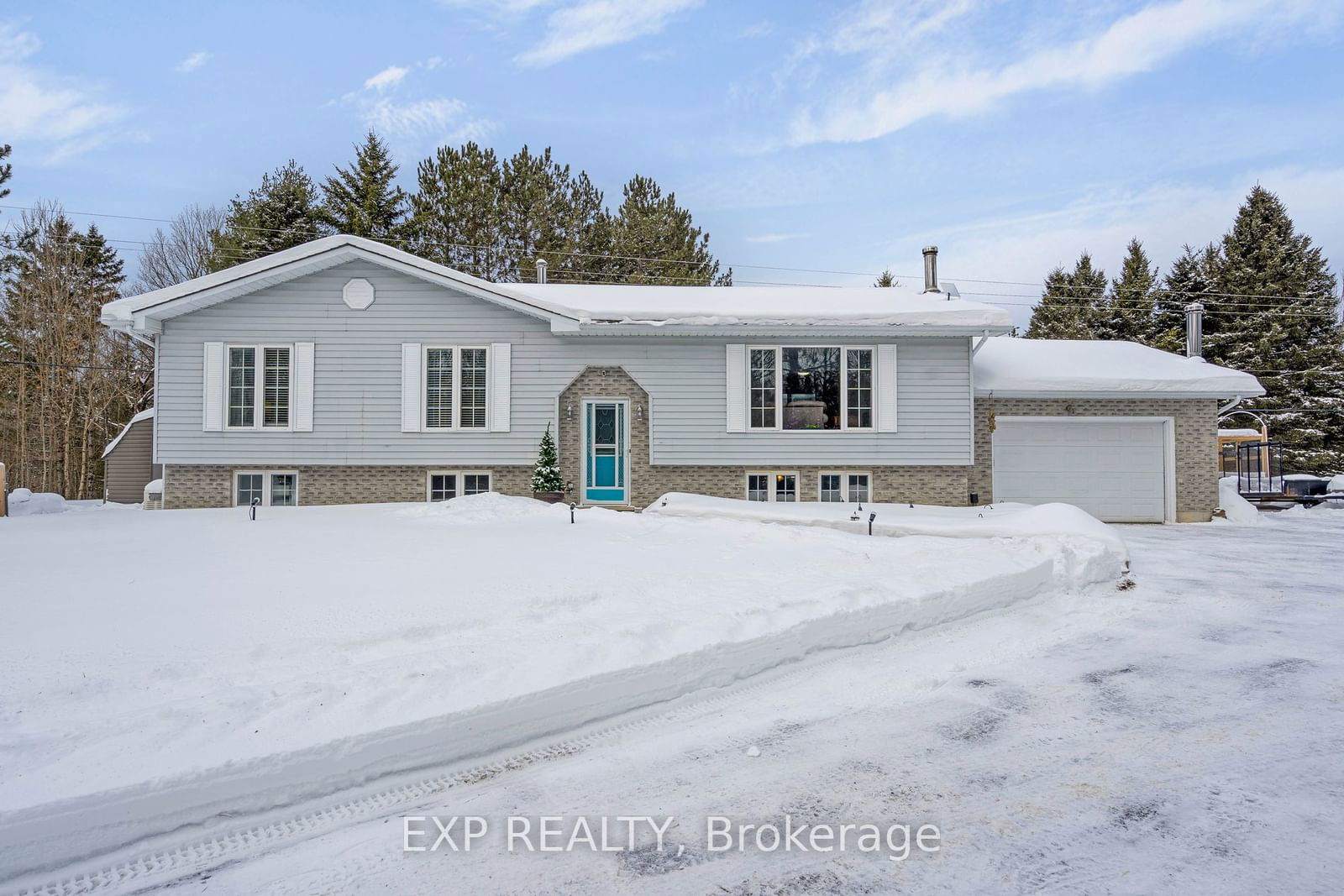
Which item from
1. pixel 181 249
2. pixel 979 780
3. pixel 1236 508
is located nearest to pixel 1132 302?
pixel 1236 508

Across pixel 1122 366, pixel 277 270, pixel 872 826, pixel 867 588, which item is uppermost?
pixel 277 270

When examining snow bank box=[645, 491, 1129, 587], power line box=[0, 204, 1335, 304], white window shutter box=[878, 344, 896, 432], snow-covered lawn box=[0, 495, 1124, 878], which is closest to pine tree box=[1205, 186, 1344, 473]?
power line box=[0, 204, 1335, 304]

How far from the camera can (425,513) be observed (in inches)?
371

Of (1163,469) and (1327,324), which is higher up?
(1327,324)

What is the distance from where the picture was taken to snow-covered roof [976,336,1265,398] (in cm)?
1301

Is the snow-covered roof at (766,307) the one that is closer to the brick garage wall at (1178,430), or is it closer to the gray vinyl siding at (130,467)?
the brick garage wall at (1178,430)

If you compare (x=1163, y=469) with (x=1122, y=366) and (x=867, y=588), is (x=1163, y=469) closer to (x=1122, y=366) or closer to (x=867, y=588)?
(x=1122, y=366)

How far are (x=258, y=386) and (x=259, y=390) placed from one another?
55 mm

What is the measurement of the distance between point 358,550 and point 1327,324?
1366 inches

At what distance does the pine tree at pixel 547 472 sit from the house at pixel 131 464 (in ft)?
31.3

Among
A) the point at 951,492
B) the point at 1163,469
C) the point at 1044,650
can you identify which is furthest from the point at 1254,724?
the point at 1163,469

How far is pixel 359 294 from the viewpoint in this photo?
12.1 metres

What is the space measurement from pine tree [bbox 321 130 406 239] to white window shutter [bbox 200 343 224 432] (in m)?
15.4

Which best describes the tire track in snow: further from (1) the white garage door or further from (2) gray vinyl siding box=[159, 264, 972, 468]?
(1) the white garage door
